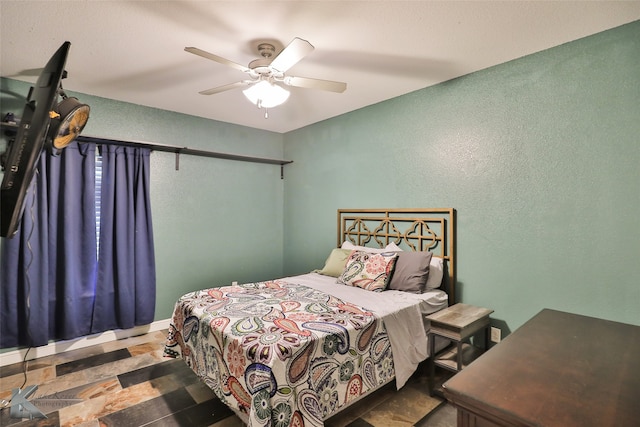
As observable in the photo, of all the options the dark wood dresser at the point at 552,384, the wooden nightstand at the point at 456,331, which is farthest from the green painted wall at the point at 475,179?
the dark wood dresser at the point at 552,384

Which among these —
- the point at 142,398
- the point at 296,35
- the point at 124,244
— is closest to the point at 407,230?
the point at 296,35

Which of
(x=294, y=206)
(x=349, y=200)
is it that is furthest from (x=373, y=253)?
(x=294, y=206)

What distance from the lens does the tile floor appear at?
201cm

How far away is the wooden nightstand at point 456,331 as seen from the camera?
2184mm

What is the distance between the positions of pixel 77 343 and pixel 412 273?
→ 3327 millimetres

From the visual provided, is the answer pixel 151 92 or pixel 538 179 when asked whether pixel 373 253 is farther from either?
pixel 151 92

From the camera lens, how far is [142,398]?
2.25 metres

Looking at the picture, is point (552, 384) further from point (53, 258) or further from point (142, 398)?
point (53, 258)

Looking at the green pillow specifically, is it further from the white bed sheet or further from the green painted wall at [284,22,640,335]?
the green painted wall at [284,22,640,335]

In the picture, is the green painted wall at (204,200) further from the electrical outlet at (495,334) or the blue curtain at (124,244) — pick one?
the electrical outlet at (495,334)

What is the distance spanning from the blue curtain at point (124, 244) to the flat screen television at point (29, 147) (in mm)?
1949

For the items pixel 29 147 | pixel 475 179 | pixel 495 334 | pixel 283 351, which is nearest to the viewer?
pixel 29 147

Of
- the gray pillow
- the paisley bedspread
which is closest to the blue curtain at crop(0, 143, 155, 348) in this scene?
the paisley bedspread

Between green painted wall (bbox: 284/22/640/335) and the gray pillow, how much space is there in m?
0.35
